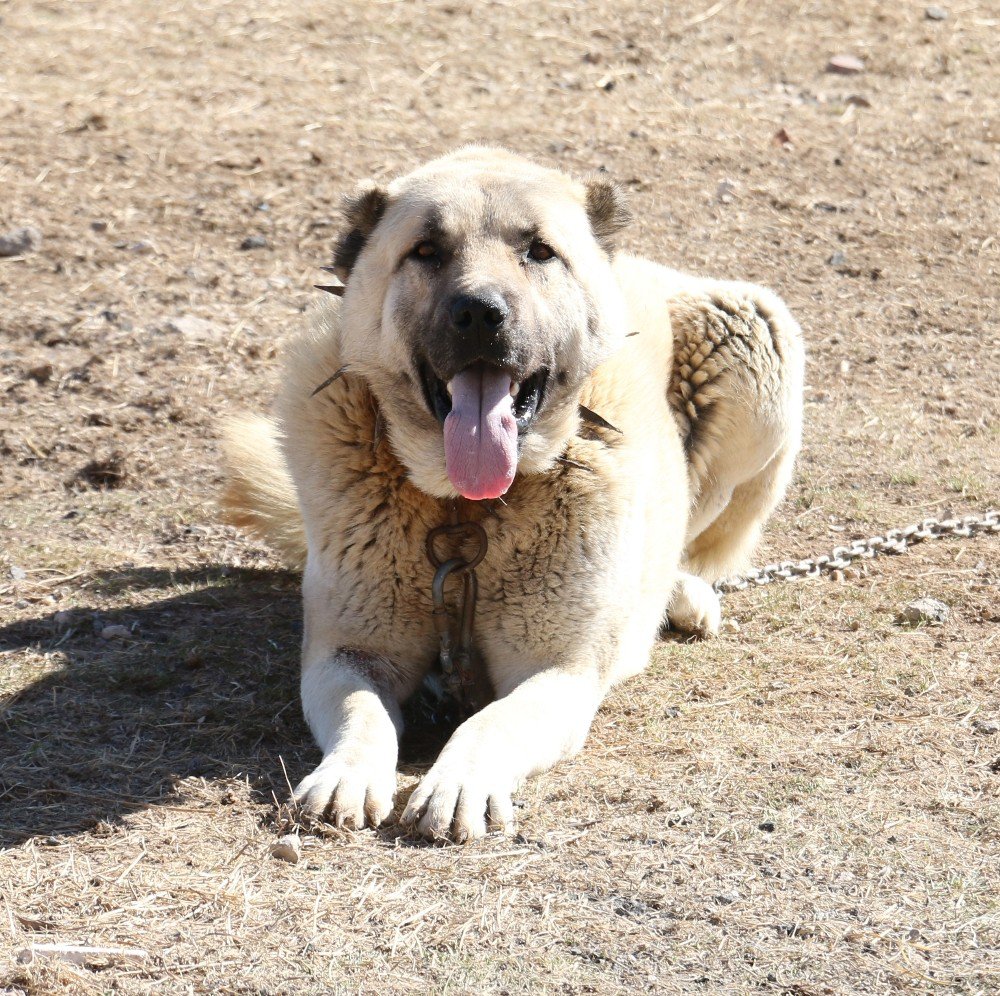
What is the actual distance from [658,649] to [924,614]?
0.90 meters

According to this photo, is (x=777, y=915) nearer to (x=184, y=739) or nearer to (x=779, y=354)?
(x=184, y=739)

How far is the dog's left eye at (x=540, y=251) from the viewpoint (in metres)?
3.77

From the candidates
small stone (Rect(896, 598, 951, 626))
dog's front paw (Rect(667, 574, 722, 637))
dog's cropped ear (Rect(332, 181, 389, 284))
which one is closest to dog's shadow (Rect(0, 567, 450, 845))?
dog's front paw (Rect(667, 574, 722, 637))

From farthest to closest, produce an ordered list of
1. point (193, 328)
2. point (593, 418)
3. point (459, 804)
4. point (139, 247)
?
1. point (139, 247)
2. point (193, 328)
3. point (593, 418)
4. point (459, 804)

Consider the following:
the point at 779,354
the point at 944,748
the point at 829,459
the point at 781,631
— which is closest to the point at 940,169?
the point at 829,459

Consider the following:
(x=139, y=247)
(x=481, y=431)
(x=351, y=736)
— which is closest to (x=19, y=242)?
(x=139, y=247)

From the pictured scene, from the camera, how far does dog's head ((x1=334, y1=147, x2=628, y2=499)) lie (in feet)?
11.7

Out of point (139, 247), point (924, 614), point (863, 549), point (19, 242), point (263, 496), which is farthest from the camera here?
point (139, 247)

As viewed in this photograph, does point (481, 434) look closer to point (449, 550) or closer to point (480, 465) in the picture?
point (480, 465)

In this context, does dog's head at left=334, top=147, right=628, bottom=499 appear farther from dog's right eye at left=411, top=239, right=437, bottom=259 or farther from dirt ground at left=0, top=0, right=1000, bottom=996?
dirt ground at left=0, top=0, right=1000, bottom=996

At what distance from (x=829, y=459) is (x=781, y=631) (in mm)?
1793

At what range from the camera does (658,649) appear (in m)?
4.62

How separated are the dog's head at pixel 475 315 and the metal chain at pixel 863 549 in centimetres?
154

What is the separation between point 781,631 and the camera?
4.67 meters
